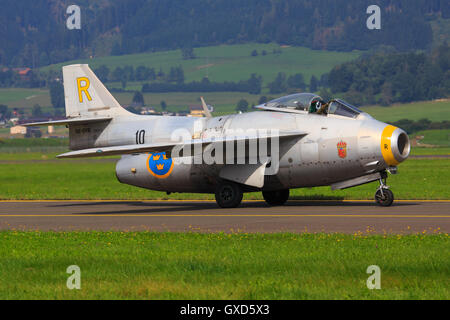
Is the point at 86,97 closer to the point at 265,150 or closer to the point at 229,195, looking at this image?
the point at 229,195

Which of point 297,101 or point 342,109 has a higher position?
point 297,101

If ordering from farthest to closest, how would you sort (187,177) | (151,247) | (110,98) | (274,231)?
(110,98), (187,177), (274,231), (151,247)

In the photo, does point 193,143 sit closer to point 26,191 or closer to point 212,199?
point 212,199

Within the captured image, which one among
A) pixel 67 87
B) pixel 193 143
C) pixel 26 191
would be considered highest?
pixel 67 87

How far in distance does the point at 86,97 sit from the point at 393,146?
39.4 feet

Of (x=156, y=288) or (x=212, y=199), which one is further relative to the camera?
(x=212, y=199)

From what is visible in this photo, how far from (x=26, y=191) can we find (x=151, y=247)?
74.2 feet

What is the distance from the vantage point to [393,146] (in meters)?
22.3

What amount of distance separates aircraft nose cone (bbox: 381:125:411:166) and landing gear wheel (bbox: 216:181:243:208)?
4895mm

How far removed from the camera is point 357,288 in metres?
11.1

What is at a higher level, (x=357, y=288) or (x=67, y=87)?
(x=67, y=87)

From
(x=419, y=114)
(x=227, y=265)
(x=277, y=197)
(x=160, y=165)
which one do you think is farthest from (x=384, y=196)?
(x=419, y=114)

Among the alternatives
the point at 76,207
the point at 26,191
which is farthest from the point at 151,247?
the point at 26,191
